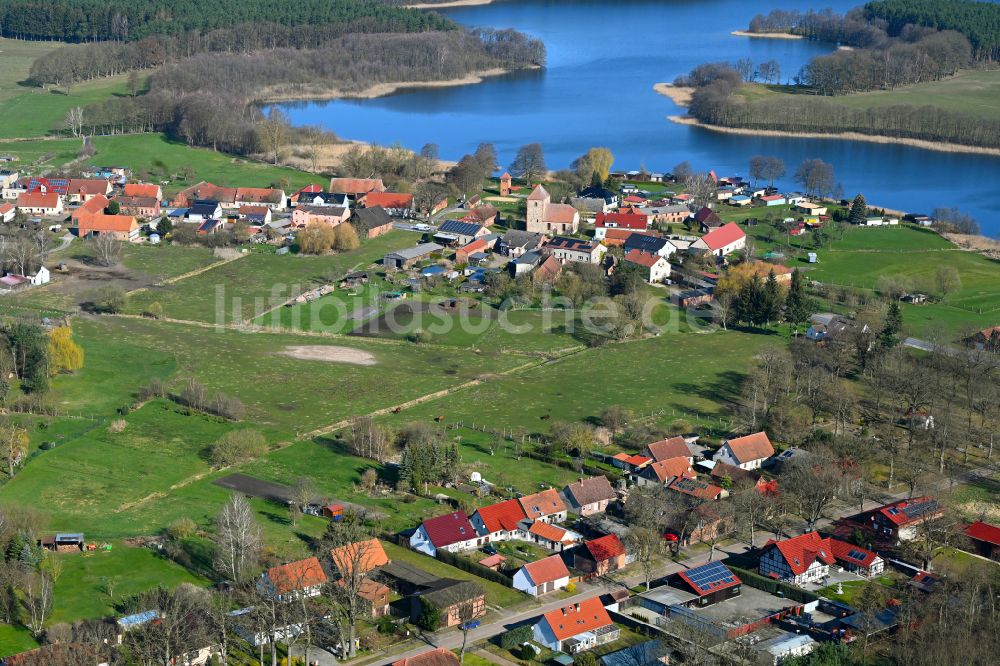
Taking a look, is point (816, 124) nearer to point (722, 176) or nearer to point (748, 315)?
point (722, 176)

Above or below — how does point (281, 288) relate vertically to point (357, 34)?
below

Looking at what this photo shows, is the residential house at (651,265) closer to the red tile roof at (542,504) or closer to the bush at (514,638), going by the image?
the red tile roof at (542,504)

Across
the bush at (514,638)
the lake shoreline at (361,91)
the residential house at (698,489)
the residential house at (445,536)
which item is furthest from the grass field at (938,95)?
the bush at (514,638)

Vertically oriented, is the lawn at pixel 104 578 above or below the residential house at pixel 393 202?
below

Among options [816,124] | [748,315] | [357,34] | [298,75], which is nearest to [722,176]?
[816,124]

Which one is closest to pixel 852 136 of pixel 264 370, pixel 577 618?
pixel 264 370

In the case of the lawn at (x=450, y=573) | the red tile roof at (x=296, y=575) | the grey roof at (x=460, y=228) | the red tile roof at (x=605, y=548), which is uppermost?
the grey roof at (x=460, y=228)
